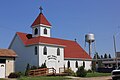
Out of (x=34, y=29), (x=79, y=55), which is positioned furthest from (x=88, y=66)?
(x=34, y=29)

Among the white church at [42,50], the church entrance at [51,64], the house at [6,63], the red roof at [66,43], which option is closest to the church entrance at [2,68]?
the house at [6,63]

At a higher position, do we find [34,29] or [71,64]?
[34,29]

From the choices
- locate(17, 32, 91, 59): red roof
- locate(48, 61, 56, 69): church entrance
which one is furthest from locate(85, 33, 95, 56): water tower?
locate(48, 61, 56, 69): church entrance

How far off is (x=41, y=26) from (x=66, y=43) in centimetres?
930

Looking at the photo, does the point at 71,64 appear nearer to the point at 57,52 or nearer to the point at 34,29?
the point at 57,52

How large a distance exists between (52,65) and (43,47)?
441 cm

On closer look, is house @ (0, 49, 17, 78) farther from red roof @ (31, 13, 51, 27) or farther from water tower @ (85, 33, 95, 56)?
water tower @ (85, 33, 95, 56)

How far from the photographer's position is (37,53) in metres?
50.5

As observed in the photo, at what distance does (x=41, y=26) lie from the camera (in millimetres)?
56875

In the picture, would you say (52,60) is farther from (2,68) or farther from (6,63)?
(2,68)

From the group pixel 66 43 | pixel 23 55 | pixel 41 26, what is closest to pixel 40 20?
pixel 41 26

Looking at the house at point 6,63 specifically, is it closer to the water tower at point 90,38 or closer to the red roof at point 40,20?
the red roof at point 40,20

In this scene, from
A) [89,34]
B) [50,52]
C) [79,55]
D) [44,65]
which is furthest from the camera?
[89,34]

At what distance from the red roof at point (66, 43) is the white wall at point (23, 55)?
111 cm
